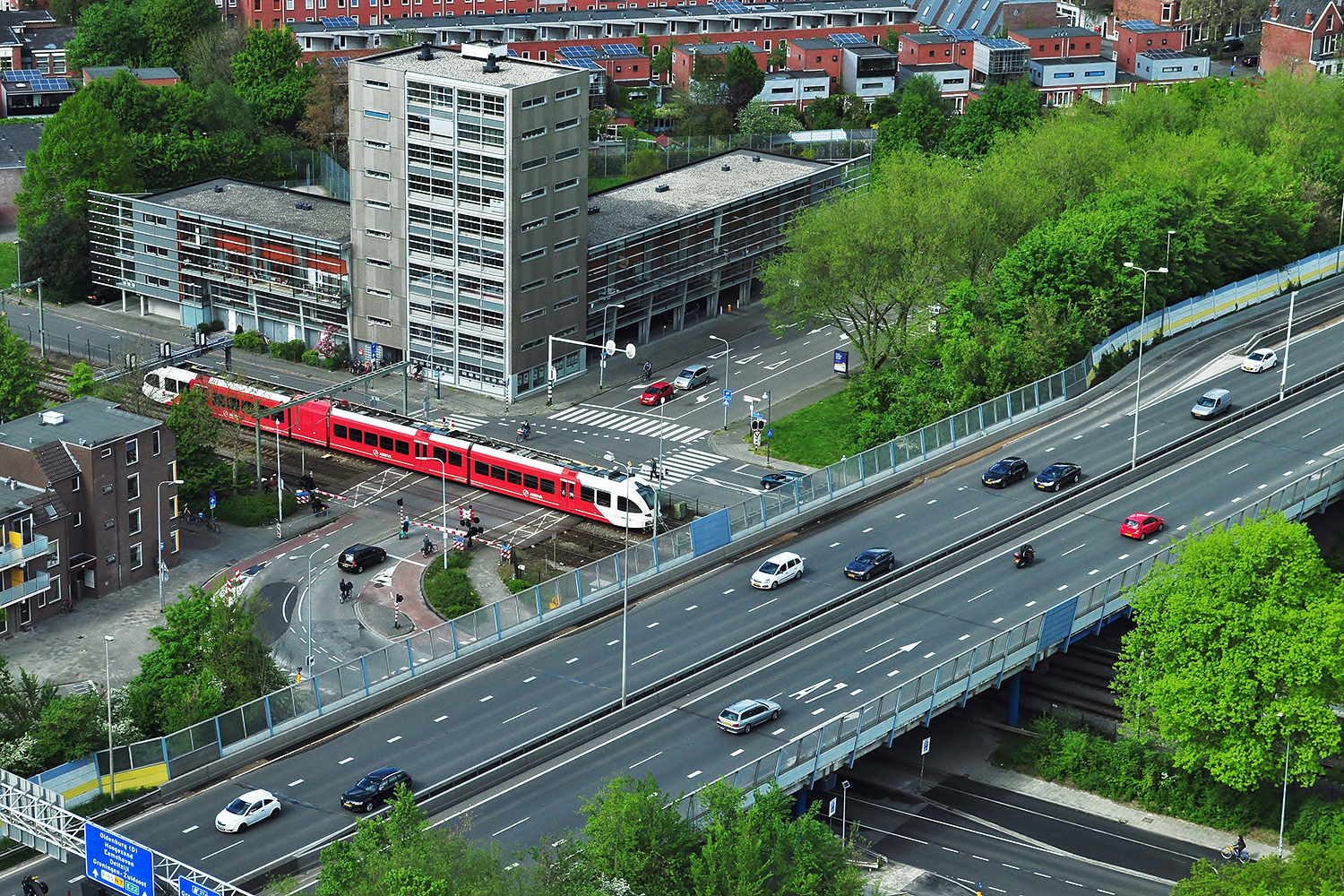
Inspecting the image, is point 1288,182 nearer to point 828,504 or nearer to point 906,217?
point 906,217

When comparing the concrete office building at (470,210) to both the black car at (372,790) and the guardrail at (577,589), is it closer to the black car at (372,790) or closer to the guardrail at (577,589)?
the guardrail at (577,589)

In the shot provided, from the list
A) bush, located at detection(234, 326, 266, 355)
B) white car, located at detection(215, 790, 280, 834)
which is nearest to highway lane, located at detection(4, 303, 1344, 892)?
white car, located at detection(215, 790, 280, 834)

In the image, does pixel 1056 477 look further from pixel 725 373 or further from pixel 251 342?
pixel 251 342

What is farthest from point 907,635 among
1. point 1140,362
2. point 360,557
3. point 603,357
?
point 603,357

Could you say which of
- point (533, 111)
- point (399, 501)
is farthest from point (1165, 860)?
point (533, 111)

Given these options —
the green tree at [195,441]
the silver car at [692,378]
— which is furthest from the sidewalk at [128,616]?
the silver car at [692,378]
